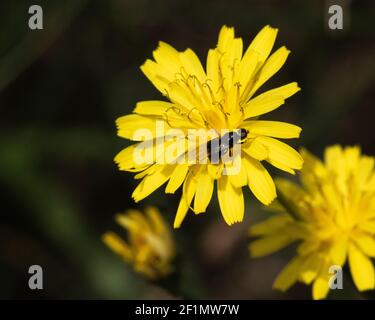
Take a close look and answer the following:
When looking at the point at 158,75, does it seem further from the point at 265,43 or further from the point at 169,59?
the point at 265,43

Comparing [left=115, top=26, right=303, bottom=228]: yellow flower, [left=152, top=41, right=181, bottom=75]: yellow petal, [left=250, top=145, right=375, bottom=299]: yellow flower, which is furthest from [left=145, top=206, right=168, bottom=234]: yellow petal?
[left=152, top=41, right=181, bottom=75]: yellow petal

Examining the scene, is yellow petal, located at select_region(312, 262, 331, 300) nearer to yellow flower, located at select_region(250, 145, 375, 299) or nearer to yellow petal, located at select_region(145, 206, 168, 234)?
yellow flower, located at select_region(250, 145, 375, 299)

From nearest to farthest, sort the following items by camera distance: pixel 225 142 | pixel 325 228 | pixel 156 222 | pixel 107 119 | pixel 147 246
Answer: pixel 225 142 < pixel 325 228 < pixel 147 246 < pixel 156 222 < pixel 107 119

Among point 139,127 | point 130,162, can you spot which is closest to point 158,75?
point 139,127

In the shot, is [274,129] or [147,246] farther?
[147,246]

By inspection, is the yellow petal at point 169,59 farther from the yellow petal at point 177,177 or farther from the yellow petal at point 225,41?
the yellow petal at point 177,177

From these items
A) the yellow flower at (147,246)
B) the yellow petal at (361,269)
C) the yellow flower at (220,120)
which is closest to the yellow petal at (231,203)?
the yellow flower at (220,120)
